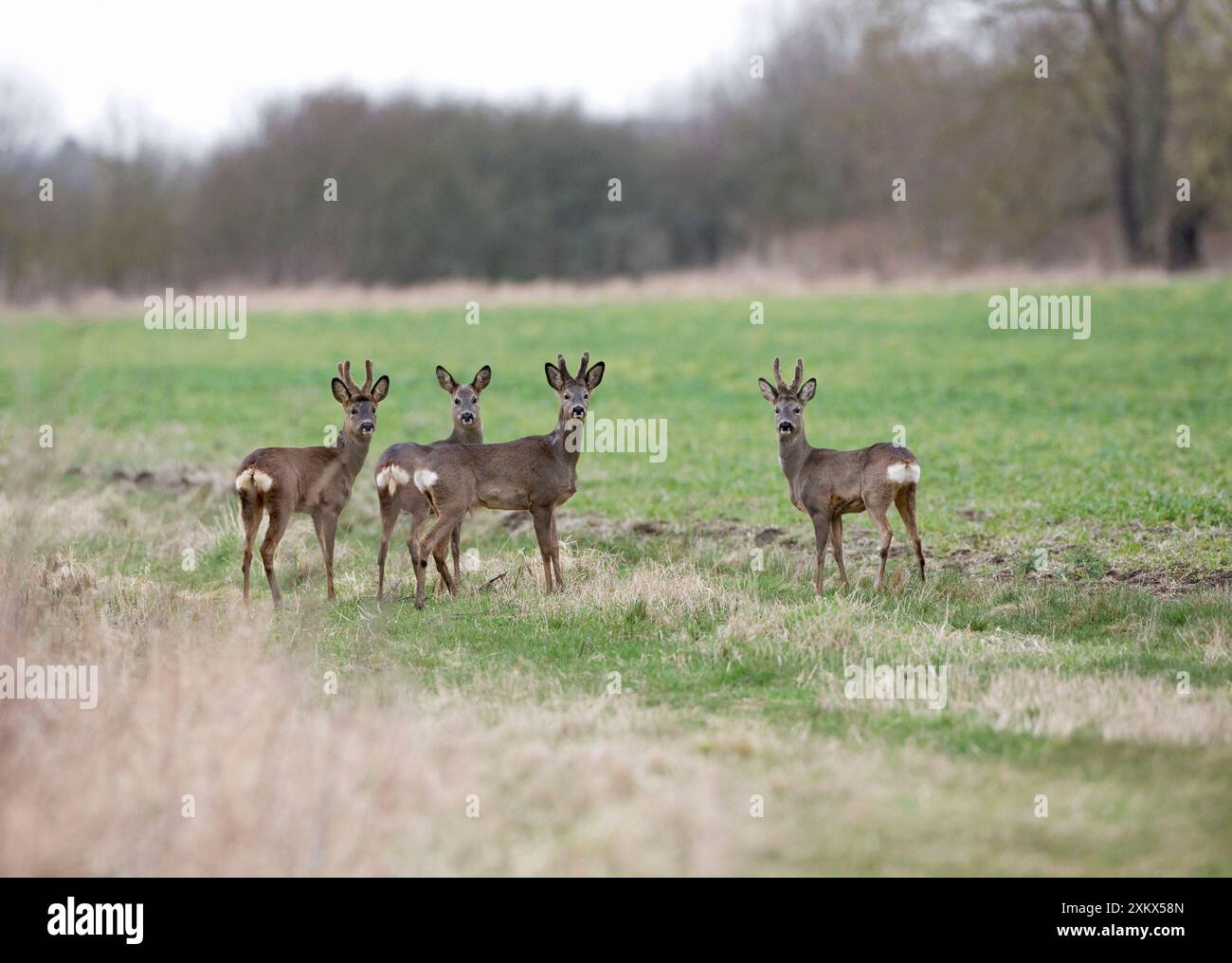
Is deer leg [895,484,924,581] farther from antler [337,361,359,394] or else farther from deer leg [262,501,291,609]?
deer leg [262,501,291,609]

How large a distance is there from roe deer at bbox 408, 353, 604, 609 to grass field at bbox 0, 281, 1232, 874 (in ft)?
1.39

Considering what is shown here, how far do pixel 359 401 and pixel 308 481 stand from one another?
79 centimetres

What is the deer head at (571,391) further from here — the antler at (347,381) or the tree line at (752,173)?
the tree line at (752,173)

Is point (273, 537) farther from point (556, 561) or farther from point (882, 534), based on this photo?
point (882, 534)

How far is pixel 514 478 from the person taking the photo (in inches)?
421

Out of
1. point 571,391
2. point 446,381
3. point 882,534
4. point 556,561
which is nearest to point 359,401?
point 446,381

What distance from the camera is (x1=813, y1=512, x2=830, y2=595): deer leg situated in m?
10.6

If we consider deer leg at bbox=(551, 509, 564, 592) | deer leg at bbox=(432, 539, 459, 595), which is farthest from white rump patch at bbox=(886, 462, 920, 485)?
deer leg at bbox=(432, 539, 459, 595)

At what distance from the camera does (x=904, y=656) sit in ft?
28.1

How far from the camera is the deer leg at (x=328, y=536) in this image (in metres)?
10.6

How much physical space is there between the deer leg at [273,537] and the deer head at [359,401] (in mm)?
924

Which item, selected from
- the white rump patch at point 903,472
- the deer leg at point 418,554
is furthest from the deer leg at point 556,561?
the white rump patch at point 903,472
